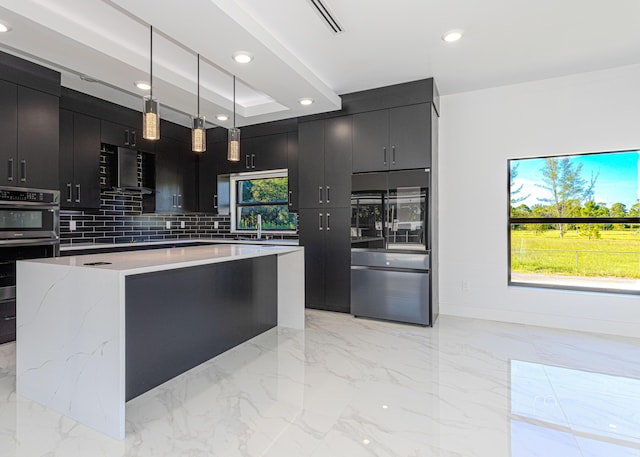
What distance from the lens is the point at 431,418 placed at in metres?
1.97

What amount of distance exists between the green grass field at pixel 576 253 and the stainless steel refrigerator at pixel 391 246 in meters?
1.18

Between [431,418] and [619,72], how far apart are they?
12.4 feet

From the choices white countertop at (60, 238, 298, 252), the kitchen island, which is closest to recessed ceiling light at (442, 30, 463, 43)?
the kitchen island

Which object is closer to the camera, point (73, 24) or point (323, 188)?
point (73, 24)

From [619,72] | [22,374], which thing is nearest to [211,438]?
[22,374]

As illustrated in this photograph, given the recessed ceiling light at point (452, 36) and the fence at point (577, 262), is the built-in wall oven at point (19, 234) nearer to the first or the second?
the recessed ceiling light at point (452, 36)

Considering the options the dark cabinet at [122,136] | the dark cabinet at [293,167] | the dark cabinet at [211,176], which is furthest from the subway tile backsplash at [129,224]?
the dark cabinet at [293,167]

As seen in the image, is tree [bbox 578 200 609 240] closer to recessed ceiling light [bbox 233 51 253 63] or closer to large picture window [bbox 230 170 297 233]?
large picture window [bbox 230 170 297 233]

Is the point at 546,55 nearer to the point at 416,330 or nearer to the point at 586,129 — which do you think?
the point at 586,129

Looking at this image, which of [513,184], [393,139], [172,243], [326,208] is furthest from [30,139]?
[513,184]

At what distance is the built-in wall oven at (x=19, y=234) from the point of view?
3.11 m

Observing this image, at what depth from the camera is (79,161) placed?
398 centimetres

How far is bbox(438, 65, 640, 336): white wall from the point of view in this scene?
3455 mm

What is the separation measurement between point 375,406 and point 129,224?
428cm
